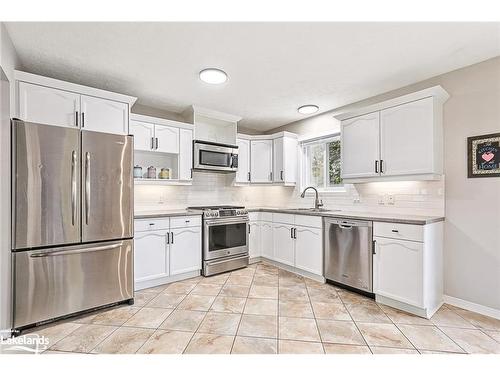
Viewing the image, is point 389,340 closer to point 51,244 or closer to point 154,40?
point 51,244

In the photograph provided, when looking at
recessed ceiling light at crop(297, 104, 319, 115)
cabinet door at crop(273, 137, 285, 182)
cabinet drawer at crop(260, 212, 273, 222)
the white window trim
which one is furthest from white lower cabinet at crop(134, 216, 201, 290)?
recessed ceiling light at crop(297, 104, 319, 115)

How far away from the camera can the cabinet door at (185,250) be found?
3.14m

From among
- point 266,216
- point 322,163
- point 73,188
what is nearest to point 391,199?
point 322,163

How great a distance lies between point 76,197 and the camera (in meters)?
2.23

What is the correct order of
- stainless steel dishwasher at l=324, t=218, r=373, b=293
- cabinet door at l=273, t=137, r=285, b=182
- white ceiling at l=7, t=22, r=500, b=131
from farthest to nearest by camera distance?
cabinet door at l=273, t=137, r=285, b=182, stainless steel dishwasher at l=324, t=218, r=373, b=293, white ceiling at l=7, t=22, r=500, b=131

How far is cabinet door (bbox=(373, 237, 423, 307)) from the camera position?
7.54 ft

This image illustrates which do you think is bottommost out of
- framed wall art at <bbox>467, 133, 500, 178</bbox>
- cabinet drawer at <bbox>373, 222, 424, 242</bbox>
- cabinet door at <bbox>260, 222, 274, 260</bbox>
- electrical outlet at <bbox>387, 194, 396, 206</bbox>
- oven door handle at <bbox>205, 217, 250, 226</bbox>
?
cabinet door at <bbox>260, 222, 274, 260</bbox>

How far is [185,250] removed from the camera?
10.6 ft

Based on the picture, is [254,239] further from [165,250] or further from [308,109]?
[308,109]

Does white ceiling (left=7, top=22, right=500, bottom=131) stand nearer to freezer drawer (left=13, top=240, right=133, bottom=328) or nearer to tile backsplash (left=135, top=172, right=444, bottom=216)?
tile backsplash (left=135, top=172, right=444, bottom=216)

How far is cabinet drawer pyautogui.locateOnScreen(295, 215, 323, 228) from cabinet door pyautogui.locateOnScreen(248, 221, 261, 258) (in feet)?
2.70

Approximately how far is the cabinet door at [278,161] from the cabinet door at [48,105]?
285cm

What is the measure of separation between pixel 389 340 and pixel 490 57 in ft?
8.98
